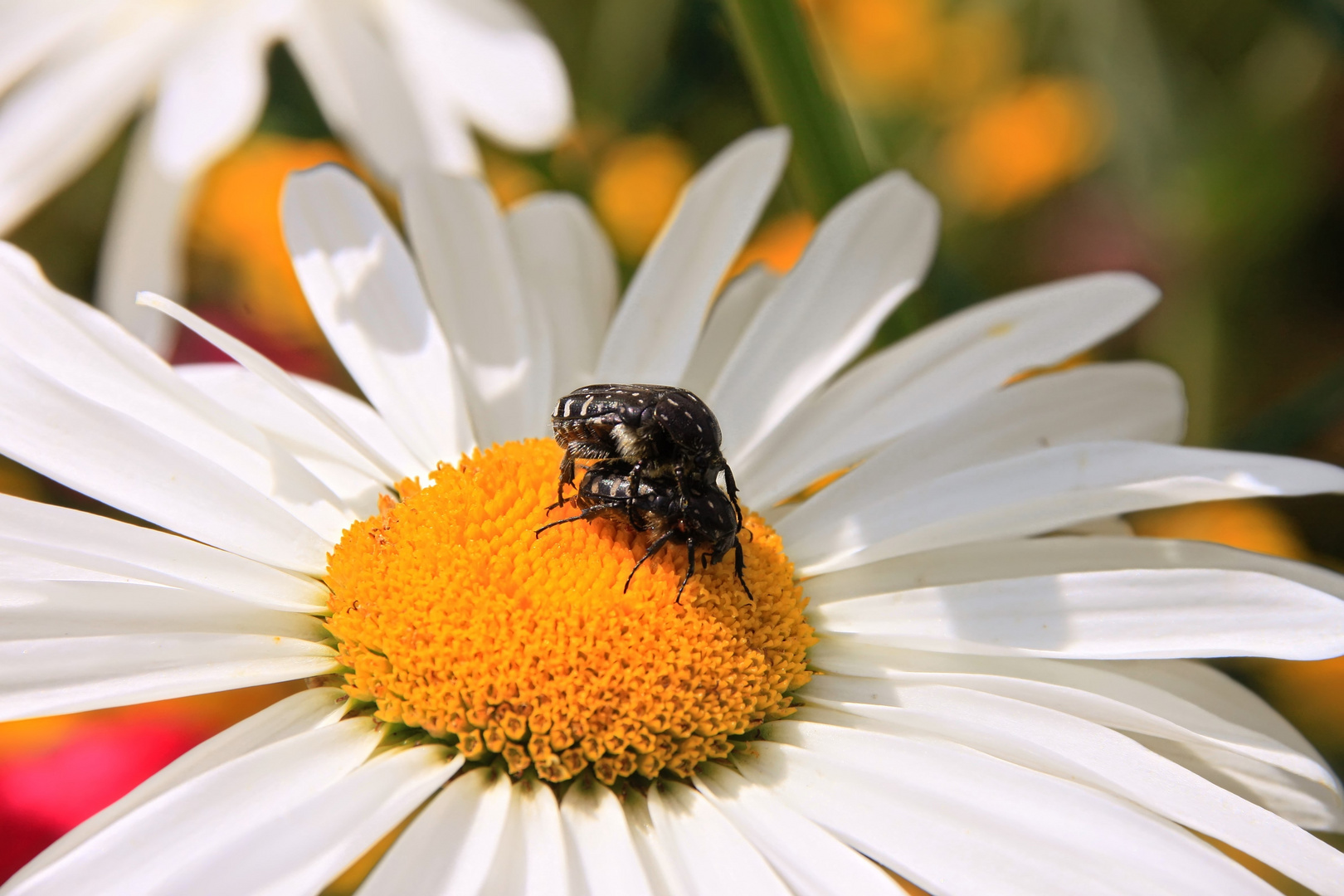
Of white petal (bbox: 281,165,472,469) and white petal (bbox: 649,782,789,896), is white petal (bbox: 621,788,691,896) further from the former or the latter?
white petal (bbox: 281,165,472,469)

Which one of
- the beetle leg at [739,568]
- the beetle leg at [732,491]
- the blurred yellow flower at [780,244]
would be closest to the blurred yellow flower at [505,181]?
the blurred yellow flower at [780,244]

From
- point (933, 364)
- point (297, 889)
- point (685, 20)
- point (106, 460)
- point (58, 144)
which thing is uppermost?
point (685, 20)

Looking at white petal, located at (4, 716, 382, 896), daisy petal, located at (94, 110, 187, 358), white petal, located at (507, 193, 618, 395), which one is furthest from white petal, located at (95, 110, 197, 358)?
white petal, located at (4, 716, 382, 896)

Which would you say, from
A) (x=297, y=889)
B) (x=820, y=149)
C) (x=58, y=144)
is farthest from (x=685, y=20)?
(x=297, y=889)

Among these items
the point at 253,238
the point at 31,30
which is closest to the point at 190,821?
the point at 31,30

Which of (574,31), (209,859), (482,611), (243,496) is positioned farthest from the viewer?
(574,31)

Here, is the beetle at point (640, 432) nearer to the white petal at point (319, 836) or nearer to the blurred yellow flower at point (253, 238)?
the white petal at point (319, 836)

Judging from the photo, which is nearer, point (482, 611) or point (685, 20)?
point (482, 611)

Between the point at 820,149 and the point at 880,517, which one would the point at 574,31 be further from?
the point at 880,517
